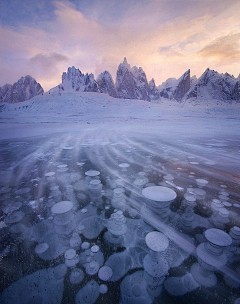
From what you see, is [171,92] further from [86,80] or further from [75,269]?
[75,269]

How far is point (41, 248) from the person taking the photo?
156cm

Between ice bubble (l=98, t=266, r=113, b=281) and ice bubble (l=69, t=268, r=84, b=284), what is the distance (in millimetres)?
171

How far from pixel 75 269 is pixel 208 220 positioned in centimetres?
178

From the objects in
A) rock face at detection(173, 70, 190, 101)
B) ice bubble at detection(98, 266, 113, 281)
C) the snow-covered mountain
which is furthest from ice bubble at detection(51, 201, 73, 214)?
rock face at detection(173, 70, 190, 101)

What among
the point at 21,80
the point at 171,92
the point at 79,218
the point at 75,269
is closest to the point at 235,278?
the point at 75,269

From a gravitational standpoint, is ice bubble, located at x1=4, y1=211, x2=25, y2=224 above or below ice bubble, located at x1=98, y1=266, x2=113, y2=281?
above

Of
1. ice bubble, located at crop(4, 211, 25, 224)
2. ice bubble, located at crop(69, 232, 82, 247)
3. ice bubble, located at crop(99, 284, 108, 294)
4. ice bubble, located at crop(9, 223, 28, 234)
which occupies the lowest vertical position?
ice bubble, located at crop(99, 284, 108, 294)

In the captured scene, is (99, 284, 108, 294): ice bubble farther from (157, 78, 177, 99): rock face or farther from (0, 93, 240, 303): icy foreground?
(157, 78, 177, 99): rock face

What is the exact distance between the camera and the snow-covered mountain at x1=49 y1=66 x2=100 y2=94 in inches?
1828

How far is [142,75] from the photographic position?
7494 cm

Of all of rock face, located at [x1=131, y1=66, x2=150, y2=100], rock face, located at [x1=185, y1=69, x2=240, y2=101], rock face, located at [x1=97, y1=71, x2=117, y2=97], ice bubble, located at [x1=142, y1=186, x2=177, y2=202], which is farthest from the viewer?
rock face, located at [x1=131, y1=66, x2=150, y2=100]

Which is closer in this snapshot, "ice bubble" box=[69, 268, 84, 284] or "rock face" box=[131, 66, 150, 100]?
"ice bubble" box=[69, 268, 84, 284]

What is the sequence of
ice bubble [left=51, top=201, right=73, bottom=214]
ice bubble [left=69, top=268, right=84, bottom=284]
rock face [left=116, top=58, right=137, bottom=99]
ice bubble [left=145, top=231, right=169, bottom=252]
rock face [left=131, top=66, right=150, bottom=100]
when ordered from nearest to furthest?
1. ice bubble [left=69, top=268, right=84, bottom=284]
2. ice bubble [left=145, top=231, right=169, bottom=252]
3. ice bubble [left=51, top=201, right=73, bottom=214]
4. rock face [left=116, top=58, right=137, bottom=99]
5. rock face [left=131, top=66, right=150, bottom=100]

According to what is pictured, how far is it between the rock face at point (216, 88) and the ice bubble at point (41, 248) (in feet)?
203
